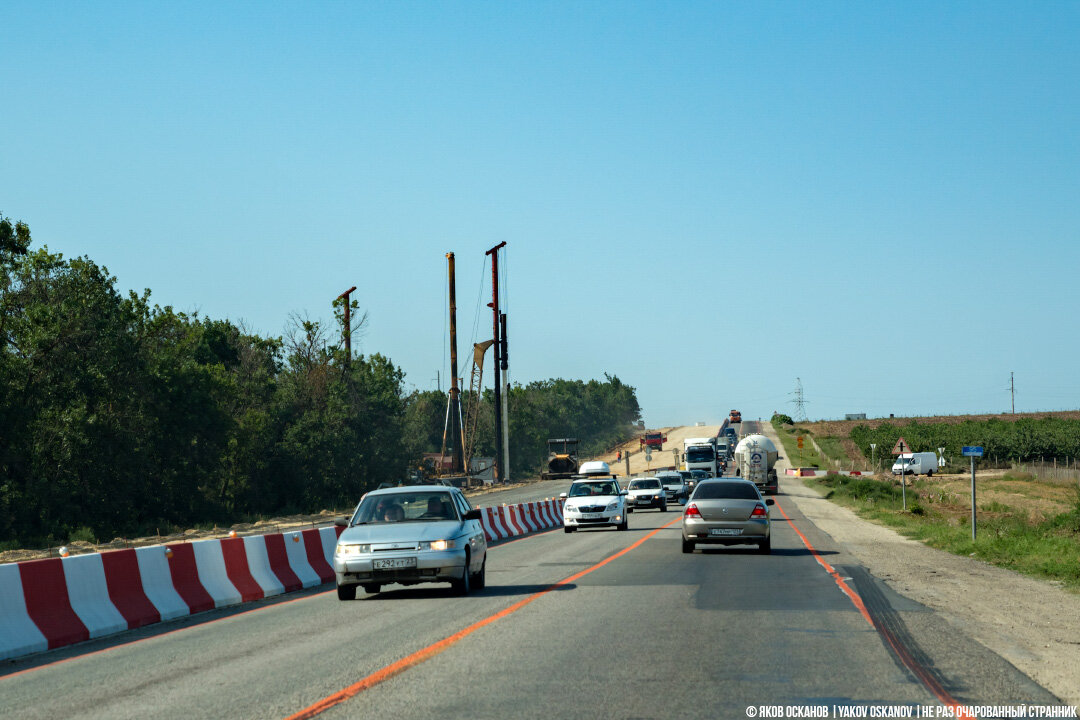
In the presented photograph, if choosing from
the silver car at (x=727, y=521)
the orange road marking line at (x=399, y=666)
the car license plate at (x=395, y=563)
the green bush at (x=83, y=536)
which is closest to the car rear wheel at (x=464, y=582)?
the car license plate at (x=395, y=563)

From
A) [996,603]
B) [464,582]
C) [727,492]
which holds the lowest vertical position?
[996,603]

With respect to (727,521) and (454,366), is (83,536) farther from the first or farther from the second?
(454,366)

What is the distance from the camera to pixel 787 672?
8.85m

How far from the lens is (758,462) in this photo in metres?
65.4

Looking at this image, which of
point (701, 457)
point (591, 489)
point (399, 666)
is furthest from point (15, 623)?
point (701, 457)

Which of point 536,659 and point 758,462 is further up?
point 758,462

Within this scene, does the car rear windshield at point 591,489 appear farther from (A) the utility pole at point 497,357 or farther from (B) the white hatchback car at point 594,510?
(A) the utility pole at point 497,357

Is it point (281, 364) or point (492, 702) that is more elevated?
point (281, 364)

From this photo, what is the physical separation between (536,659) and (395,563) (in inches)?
218

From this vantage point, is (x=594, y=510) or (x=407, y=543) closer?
(x=407, y=543)

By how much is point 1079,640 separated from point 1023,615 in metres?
2.16

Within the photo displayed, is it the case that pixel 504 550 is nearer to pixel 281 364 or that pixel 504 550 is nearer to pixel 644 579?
pixel 644 579

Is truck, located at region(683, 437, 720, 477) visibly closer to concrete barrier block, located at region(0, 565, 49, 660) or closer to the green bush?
the green bush

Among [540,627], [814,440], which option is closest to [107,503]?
[540,627]
